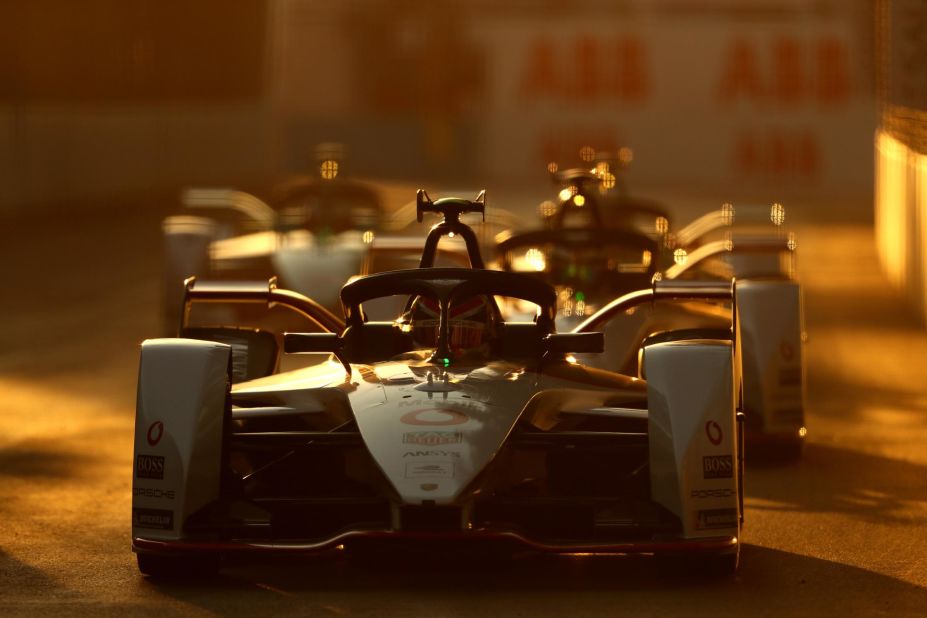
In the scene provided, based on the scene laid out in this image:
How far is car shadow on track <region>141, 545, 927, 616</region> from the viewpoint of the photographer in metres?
6.73

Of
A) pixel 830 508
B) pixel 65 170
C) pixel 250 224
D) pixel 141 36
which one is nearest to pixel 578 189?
pixel 830 508

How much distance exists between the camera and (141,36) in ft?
146

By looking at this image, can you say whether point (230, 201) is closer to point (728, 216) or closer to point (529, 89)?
point (728, 216)

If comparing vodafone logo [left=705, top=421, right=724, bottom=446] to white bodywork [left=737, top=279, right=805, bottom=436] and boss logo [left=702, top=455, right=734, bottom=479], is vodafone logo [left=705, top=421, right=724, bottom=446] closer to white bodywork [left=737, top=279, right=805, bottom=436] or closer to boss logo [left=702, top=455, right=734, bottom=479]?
boss logo [left=702, top=455, right=734, bottom=479]

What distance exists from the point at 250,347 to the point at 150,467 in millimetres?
2184

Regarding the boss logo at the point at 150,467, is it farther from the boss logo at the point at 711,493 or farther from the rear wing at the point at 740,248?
the rear wing at the point at 740,248

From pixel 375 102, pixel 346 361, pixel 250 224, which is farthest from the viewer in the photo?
pixel 375 102

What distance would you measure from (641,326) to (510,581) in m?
3.62

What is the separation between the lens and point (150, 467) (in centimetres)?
717

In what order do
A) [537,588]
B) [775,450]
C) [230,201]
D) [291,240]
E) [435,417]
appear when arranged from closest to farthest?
1. [537,588]
2. [435,417]
3. [775,450]
4. [291,240]
5. [230,201]

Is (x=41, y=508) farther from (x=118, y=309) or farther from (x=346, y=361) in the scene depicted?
(x=118, y=309)

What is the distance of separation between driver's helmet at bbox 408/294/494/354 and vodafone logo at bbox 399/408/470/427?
0.84 m

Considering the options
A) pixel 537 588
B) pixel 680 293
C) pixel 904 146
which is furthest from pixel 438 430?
pixel 904 146

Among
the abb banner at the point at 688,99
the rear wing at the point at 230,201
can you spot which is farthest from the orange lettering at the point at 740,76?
the rear wing at the point at 230,201
